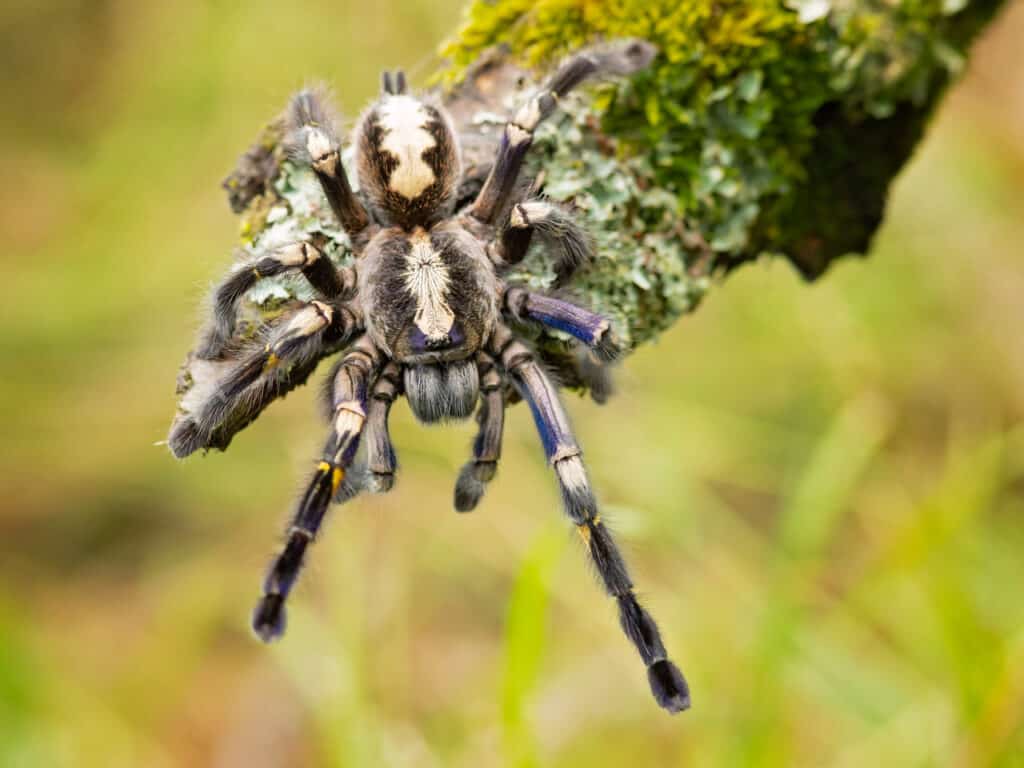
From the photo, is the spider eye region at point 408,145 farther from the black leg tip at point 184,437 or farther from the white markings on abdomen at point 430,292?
the black leg tip at point 184,437

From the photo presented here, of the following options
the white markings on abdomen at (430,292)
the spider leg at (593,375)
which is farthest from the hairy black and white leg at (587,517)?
the spider leg at (593,375)

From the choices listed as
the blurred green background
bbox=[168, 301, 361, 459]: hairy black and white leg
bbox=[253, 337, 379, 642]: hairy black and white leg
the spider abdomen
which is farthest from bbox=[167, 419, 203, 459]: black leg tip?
the blurred green background

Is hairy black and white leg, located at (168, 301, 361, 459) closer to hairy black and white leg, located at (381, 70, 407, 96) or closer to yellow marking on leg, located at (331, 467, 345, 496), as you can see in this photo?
yellow marking on leg, located at (331, 467, 345, 496)

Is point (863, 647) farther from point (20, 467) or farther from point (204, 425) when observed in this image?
point (20, 467)

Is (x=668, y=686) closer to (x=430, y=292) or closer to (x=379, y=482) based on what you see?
(x=379, y=482)

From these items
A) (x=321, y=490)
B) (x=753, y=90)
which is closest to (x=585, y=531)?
(x=321, y=490)

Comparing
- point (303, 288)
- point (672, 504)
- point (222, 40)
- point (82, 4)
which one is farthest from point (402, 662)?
point (82, 4)
